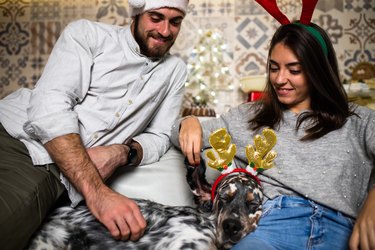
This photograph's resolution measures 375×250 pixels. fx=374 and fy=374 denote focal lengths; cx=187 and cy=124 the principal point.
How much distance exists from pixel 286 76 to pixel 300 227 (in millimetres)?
542

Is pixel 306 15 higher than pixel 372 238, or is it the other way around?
pixel 306 15

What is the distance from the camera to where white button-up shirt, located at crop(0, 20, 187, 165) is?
52.7 inches

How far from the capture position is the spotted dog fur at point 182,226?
1051 millimetres

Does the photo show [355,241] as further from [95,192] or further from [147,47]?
[147,47]

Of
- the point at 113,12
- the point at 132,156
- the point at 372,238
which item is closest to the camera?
the point at 372,238

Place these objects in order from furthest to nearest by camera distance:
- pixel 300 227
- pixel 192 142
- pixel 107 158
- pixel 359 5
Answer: pixel 359 5 → pixel 107 158 → pixel 192 142 → pixel 300 227

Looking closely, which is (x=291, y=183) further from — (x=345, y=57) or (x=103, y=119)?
(x=345, y=57)

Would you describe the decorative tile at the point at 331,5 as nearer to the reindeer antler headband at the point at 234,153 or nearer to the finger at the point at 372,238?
the reindeer antler headband at the point at 234,153

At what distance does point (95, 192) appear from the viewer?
1.19 metres

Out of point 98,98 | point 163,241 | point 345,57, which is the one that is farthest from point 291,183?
point 345,57

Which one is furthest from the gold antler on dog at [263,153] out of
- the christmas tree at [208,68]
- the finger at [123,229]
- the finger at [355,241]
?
the christmas tree at [208,68]

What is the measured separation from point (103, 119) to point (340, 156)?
0.91m

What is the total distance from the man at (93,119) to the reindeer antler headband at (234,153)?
1.01ft

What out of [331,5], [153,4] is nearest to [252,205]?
[153,4]
